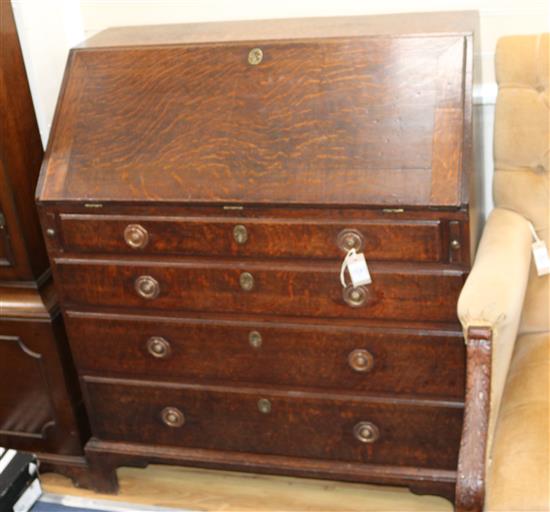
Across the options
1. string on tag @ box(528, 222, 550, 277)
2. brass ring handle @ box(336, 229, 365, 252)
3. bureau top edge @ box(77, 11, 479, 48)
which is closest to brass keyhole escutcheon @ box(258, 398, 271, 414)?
brass ring handle @ box(336, 229, 365, 252)

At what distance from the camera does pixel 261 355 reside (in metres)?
2.20

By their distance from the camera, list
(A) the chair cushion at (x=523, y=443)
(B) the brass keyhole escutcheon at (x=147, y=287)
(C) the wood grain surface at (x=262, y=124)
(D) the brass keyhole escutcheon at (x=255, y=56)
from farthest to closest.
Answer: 1. (B) the brass keyhole escutcheon at (x=147, y=287)
2. (D) the brass keyhole escutcheon at (x=255, y=56)
3. (C) the wood grain surface at (x=262, y=124)
4. (A) the chair cushion at (x=523, y=443)

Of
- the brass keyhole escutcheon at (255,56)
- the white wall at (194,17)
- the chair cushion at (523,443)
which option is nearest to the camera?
the chair cushion at (523,443)

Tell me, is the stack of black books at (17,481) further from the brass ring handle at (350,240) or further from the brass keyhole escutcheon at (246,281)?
the brass ring handle at (350,240)

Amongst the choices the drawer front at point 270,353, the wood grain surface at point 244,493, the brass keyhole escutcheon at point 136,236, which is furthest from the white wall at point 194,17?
the wood grain surface at point 244,493

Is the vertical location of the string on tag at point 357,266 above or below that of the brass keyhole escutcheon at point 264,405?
above

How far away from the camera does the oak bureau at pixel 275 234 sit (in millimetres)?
1962

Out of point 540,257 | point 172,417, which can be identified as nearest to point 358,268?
point 540,257

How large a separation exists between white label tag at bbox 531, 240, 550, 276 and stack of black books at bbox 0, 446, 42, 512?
48.9 inches

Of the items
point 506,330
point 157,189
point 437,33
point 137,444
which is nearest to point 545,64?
point 437,33

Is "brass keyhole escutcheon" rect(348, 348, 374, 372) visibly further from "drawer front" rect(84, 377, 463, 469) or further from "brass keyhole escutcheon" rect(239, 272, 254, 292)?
"brass keyhole escutcheon" rect(239, 272, 254, 292)

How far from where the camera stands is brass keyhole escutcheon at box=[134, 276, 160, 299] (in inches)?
85.7

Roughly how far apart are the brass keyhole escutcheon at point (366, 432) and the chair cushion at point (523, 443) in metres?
0.40

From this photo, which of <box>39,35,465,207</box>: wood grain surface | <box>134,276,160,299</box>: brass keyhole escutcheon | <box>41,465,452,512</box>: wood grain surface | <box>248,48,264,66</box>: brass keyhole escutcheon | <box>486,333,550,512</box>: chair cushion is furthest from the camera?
<box>41,465,452,512</box>: wood grain surface
